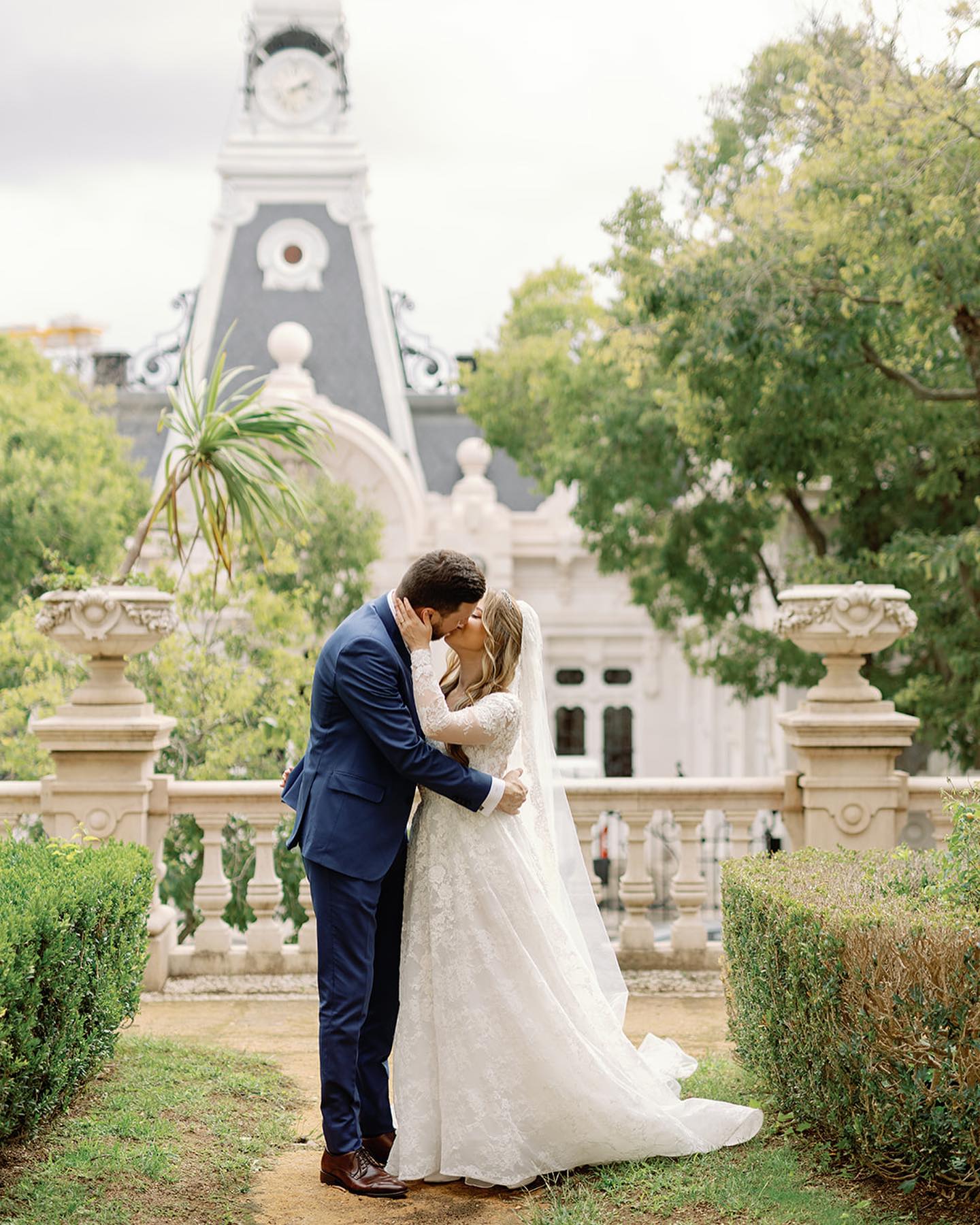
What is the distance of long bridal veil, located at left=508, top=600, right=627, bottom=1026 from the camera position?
176 inches

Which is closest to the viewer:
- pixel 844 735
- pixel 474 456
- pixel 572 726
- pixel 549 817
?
pixel 549 817

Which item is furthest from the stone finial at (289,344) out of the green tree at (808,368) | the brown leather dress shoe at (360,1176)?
the brown leather dress shoe at (360,1176)

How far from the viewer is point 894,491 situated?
44.7ft

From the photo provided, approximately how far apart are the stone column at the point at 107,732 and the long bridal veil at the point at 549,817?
272cm

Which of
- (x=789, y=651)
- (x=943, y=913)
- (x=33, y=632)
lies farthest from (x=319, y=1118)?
(x=789, y=651)

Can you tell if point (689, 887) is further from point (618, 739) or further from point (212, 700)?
point (618, 739)

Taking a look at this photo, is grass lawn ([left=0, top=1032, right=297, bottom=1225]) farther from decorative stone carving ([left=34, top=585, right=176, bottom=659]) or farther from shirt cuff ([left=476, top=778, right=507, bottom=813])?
decorative stone carving ([left=34, top=585, right=176, bottom=659])

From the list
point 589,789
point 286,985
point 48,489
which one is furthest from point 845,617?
point 48,489

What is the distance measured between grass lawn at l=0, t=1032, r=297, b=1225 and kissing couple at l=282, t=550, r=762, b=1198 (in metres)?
0.38

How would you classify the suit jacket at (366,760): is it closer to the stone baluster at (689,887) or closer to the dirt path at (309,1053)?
the dirt path at (309,1053)

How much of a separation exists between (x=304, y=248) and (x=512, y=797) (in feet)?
75.8

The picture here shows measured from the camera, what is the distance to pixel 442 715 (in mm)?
4195

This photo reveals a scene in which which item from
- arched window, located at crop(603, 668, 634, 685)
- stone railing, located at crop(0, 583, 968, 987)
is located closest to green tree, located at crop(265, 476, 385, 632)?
arched window, located at crop(603, 668, 634, 685)

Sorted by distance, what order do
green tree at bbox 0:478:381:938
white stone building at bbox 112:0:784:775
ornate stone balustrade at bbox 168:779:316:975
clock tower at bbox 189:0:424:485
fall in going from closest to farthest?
ornate stone balustrade at bbox 168:779:316:975, green tree at bbox 0:478:381:938, white stone building at bbox 112:0:784:775, clock tower at bbox 189:0:424:485
